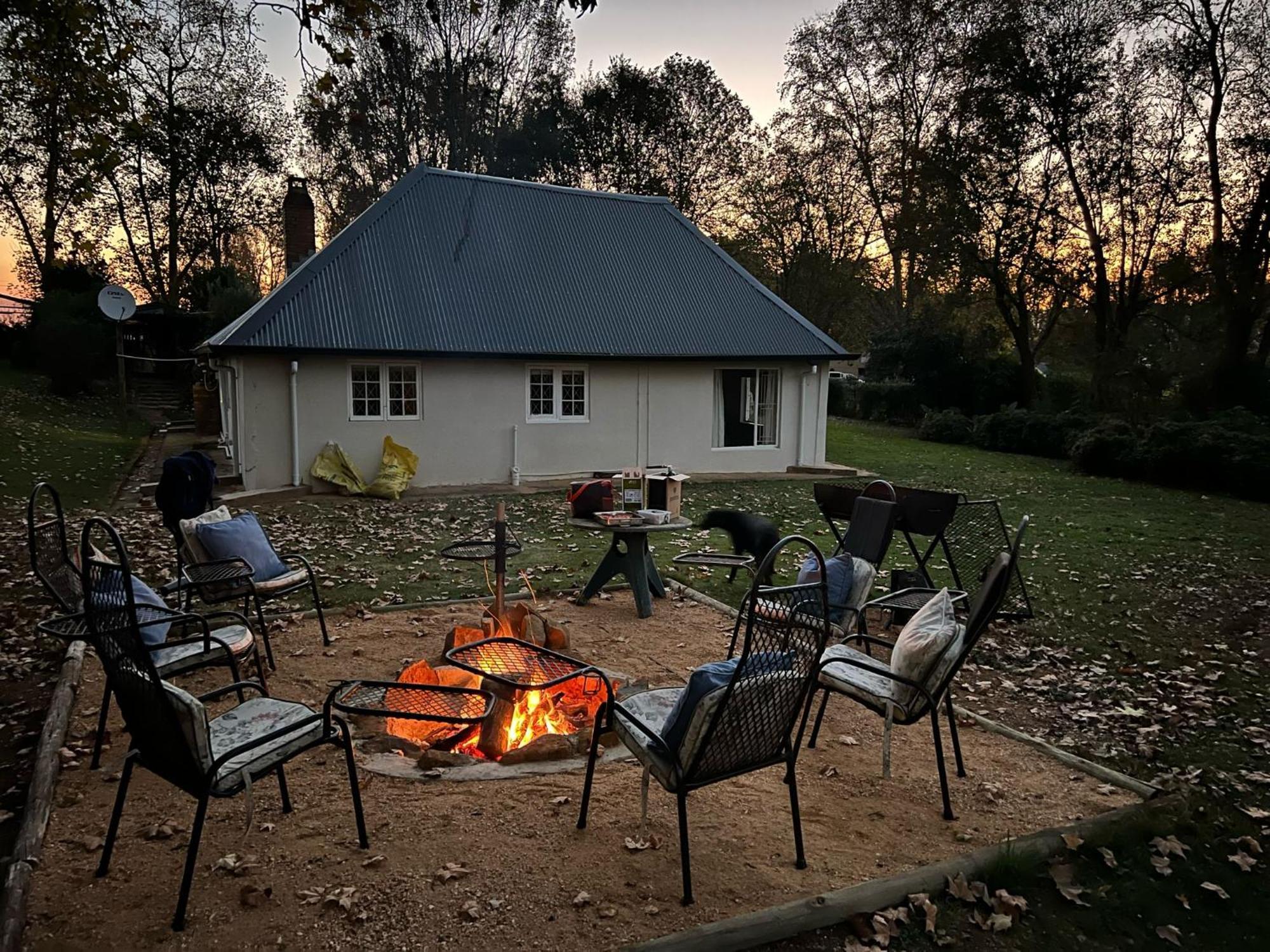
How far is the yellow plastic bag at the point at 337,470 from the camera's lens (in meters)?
14.2

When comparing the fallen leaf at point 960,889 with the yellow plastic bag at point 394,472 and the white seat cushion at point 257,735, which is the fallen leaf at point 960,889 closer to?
the white seat cushion at point 257,735

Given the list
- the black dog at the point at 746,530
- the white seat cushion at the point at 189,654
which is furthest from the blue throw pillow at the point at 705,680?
the black dog at the point at 746,530

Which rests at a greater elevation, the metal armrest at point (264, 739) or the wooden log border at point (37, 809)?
the metal armrest at point (264, 739)

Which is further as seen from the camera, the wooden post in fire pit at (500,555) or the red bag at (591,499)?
the red bag at (591,499)

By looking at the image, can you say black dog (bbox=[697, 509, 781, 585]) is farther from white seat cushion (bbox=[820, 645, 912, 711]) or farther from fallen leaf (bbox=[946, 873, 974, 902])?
fallen leaf (bbox=[946, 873, 974, 902])

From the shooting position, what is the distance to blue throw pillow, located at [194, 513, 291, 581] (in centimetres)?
620

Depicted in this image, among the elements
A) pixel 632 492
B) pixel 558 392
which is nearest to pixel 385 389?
pixel 558 392

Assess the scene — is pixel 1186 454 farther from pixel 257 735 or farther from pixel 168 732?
pixel 168 732

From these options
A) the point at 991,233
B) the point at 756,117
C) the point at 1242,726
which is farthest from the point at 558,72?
the point at 1242,726

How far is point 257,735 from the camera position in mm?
3691

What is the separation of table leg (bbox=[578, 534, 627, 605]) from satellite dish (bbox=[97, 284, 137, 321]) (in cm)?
1746

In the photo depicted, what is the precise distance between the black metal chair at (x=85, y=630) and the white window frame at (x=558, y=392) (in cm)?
1105

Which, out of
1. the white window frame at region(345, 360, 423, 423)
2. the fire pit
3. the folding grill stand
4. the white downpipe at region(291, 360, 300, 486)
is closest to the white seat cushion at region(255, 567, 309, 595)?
the fire pit

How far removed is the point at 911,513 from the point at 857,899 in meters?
4.32
